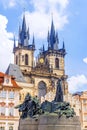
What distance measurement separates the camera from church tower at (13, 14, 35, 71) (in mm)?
96137

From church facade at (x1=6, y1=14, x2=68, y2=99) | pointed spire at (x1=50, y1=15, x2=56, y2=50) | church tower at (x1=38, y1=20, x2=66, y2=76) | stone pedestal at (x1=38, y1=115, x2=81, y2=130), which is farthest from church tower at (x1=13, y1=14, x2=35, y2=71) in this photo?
stone pedestal at (x1=38, y1=115, x2=81, y2=130)

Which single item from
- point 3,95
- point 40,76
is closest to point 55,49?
point 40,76

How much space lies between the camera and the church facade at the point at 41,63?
89.3m

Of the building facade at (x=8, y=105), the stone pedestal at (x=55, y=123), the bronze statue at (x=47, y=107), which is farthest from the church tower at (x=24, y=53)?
the stone pedestal at (x=55, y=123)

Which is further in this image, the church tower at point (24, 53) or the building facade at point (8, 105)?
the church tower at point (24, 53)

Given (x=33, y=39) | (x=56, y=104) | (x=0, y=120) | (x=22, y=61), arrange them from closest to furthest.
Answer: (x=56, y=104)
(x=0, y=120)
(x=22, y=61)
(x=33, y=39)

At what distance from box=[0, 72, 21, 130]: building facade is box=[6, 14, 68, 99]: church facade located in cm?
2326

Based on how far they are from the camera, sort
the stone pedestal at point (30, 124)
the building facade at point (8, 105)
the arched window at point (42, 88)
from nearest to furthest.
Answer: the stone pedestal at point (30, 124) → the building facade at point (8, 105) → the arched window at point (42, 88)

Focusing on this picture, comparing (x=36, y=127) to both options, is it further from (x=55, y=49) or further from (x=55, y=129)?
(x=55, y=49)

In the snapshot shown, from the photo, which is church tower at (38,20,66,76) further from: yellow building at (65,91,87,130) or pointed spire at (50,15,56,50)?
yellow building at (65,91,87,130)

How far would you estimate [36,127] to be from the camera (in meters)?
27.4

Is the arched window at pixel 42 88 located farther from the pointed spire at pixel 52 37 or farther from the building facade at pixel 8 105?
the building facade at pixel 8 105

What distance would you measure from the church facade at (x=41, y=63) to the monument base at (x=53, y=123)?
5406 centimetres

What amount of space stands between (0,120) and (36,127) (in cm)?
3024
